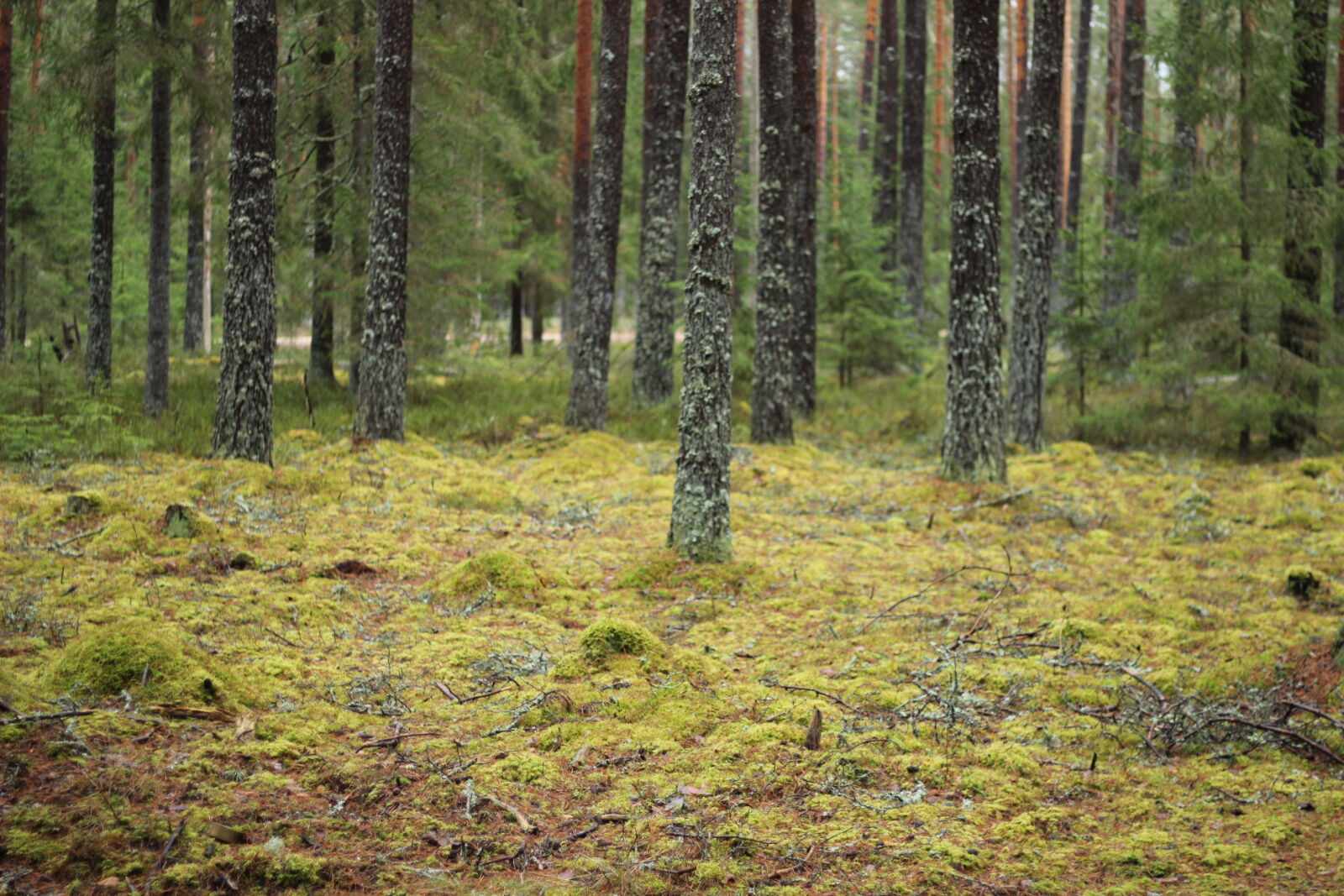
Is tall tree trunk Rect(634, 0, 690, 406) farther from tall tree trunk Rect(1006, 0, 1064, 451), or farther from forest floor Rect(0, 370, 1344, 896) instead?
forest floor Rect(0, 370, 1344, 896)

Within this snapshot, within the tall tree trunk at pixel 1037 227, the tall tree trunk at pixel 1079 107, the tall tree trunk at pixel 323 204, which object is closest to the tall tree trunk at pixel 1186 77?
the tall tree trunk at pixel 1037 227

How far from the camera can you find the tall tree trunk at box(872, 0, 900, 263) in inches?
942

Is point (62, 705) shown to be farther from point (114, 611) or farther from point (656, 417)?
point (656, 417)

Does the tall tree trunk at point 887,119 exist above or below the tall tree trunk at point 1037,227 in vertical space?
above

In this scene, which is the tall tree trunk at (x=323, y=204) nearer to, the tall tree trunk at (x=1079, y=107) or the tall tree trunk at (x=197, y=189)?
the tall tree trunk at (x=197, y=189)

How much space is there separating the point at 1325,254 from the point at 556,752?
13778 mm

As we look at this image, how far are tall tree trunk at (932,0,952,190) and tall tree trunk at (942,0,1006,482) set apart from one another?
74.9 ft

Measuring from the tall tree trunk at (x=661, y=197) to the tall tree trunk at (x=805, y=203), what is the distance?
1.87 m

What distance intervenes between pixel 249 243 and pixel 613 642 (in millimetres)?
6798

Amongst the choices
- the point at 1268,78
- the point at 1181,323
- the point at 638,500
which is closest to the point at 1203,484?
the point at 1181,323

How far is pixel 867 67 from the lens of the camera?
113ft

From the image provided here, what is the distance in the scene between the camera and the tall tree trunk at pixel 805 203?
47.4ft

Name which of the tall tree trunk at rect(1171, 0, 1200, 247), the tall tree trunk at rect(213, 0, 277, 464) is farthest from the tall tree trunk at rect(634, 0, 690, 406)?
the tall tree trunk at rect(1171, 0, 1200, 247)

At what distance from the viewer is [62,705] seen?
4.25 meters
